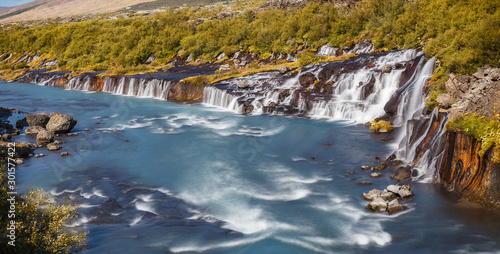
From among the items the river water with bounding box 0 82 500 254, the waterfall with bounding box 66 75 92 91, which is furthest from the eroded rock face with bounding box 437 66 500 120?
the waterfall with bounding box 66 75 92 91

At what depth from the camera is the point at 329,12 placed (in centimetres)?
6262

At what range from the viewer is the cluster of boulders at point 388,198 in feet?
54.0

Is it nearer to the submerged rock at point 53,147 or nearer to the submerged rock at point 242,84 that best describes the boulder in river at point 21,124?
the submerged rock at point 53,147

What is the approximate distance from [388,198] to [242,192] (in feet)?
23.4

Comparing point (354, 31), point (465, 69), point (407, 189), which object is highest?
point (354, 31)

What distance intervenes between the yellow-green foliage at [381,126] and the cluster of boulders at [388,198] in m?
10.4

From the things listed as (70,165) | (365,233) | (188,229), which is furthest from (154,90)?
(365,233)

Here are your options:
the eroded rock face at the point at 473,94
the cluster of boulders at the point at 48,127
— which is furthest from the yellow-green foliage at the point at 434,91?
Answer: the cluster of boulders at the point at 48,127

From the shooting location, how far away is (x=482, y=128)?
1689 cm

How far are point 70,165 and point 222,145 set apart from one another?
10.3 meters

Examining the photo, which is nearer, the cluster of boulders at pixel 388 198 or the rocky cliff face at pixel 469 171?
the rocky cliff face at pixel 469 171

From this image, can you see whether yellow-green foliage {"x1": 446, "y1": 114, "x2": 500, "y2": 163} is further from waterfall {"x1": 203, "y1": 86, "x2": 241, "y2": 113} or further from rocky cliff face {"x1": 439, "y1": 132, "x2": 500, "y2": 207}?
waterfall {"x1": 203, "y1": 86, "x2": 241, "y2": 113}

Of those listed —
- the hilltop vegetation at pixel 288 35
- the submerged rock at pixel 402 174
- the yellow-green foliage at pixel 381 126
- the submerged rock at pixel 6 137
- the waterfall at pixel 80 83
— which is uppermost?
the hilltop vegetation at pixel 288 35

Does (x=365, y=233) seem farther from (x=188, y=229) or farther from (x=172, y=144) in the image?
(x=172, y=144)
